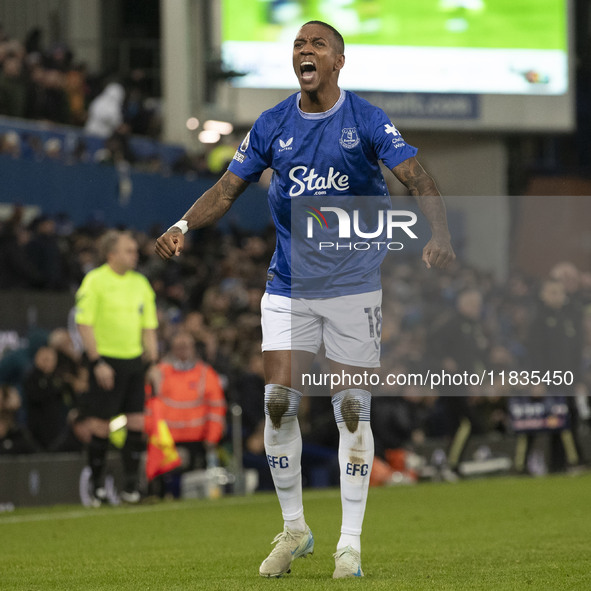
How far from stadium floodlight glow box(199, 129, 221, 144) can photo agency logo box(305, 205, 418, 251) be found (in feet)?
57.7

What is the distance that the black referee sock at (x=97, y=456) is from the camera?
11758 millimetres

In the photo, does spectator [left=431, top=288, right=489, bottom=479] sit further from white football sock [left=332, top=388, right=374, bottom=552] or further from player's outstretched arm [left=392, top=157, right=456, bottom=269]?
player's outstretched arm [left=392, top=157, right=456, bottom=269]

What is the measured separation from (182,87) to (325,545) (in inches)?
725

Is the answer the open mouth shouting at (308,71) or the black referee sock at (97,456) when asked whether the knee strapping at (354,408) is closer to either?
the open mouth shouting at (308,71)

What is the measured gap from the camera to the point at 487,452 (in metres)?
16.4

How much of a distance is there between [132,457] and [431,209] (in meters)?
6.50

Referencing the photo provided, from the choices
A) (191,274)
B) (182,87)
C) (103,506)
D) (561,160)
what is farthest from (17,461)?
(561,160)

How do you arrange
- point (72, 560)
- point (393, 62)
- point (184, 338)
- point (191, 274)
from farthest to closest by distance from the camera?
point (393, 62)
point (191, 274)
point (184, 338)
point (72, 560)

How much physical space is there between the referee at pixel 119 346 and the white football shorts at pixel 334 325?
18.7 feet

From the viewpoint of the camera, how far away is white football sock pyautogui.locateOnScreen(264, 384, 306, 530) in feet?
19.8

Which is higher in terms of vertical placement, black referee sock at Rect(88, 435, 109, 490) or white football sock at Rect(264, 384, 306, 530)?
white football sock at Rect(264, 384, 306, 530)

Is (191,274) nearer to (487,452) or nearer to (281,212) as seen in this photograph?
(487,452)

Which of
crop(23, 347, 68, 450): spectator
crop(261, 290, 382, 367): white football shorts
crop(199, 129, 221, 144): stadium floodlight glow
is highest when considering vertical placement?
crop(199, 129, 221, 144): stadium floodlight glow

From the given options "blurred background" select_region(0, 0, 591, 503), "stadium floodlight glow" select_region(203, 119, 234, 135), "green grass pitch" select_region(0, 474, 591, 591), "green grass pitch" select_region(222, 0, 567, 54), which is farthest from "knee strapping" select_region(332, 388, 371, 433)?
"green grass pitch" select_region(222, 0, 567, 54)
